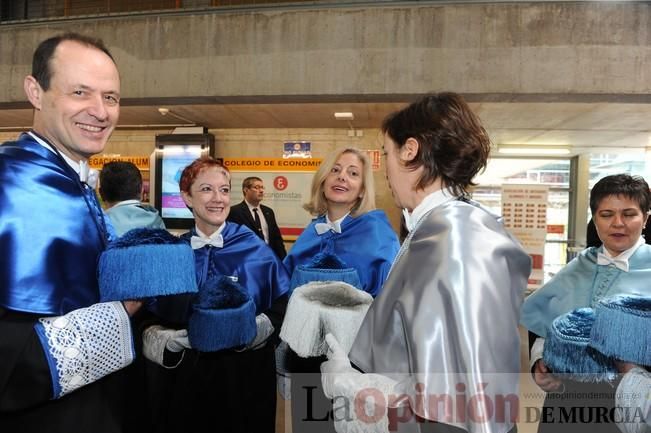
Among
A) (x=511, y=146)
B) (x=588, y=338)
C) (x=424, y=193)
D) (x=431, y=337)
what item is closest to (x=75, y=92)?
(x=424, y=193)

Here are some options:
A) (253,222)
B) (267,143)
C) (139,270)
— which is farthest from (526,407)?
(267,143)

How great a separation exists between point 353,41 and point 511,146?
188 inches

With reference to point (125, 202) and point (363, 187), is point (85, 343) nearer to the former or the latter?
point (363, 187)

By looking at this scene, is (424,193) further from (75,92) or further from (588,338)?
(75,92)

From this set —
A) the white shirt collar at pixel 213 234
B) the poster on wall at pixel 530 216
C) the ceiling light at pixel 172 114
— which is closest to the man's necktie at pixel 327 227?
the white shirt collar at pixel 213 234

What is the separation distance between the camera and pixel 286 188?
7.64m

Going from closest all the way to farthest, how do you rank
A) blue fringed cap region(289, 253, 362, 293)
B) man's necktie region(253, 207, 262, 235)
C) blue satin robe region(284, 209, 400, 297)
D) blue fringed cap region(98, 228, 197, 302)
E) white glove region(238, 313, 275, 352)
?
blue fringed cap region(98, 228, 197, 302) < blue fringed cap region(289, 253, 362, 293) < white glove region(238, 313, 275, 352) < blue satin robe region(284, 209, 400, 297) < man's necktie region(253, 207, 262, 235)

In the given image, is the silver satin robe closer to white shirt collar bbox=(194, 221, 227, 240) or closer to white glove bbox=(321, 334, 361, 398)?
white glove bbox=(321, 334, 361, 398)

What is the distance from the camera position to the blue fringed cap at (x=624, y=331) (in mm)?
1242

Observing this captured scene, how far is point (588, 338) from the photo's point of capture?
4.60 ft

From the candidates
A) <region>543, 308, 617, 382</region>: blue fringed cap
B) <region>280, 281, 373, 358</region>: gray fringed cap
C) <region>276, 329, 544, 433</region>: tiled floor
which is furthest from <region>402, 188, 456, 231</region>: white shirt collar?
<region>276, 329, 544, 433</region>: tiled floor

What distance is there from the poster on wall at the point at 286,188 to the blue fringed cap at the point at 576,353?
19.9 ft

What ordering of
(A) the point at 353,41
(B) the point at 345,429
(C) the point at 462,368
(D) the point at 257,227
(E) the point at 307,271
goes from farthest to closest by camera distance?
1. (D) the point at 257,227
2. (A) the point at 353,41
3. (E) the point at 307,271
4. (B) the point at 345,429
5. (C) the point at 462,368

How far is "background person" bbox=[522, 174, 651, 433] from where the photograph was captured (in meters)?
1.70
